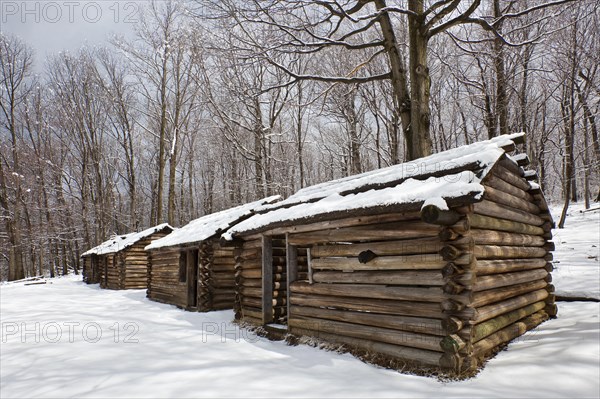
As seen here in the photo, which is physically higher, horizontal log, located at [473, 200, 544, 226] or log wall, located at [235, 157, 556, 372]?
horizontal log, located at [473, 200, 544, 226]

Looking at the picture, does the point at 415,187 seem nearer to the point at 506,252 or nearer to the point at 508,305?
the point at 506,252

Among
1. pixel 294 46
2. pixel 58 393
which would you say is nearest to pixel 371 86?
pixel 294 46

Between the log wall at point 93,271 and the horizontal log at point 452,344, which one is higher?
the horizontal log at point 452,344

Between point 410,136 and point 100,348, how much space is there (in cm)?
957

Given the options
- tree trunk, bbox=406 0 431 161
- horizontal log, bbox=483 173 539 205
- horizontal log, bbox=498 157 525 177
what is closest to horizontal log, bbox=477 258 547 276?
horizontal log, bbox=483 173 539 205

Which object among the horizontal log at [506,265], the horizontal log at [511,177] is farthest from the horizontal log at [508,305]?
the horizontal log at [511,177]

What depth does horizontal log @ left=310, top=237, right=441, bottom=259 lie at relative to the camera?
230 inches

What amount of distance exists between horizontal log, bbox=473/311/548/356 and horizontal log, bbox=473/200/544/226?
201cm

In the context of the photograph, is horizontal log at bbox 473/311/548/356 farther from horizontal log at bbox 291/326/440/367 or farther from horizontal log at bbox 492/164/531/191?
horizontal log at bbox 492/164/531/191

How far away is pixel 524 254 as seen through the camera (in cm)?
778

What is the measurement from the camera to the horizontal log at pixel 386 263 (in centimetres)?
577

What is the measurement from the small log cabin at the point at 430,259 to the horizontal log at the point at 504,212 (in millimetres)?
32

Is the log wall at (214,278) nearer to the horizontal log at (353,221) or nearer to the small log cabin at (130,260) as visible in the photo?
the horizontal log at (353,221)

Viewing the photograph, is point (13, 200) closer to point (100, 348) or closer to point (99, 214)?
point (99, 214)
